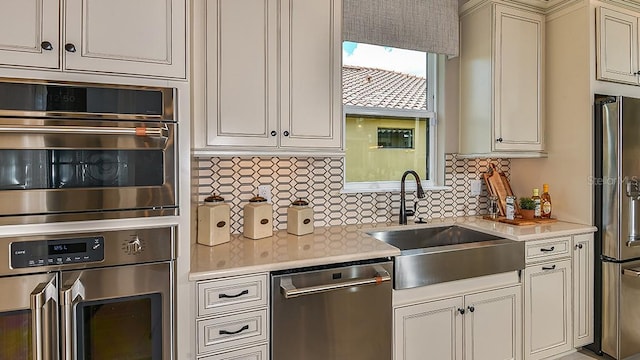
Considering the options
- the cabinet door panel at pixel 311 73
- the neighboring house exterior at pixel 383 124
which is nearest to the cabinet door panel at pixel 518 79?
the neighboring house exterior at pixel 383 124

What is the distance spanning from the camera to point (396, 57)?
2719 mm

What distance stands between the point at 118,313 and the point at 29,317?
0.87 feet

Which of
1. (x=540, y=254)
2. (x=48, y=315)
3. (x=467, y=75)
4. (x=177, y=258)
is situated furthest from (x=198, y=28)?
(x=540, y=254)

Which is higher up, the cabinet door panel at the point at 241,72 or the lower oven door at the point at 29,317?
the cabinet door panel at the point at 241,72

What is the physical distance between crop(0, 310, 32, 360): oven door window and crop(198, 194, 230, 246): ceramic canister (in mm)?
806

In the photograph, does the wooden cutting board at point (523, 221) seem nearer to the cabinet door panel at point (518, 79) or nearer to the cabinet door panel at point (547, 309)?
the cabinet door panel at point (547, 309)

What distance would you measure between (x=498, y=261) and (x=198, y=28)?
80.5 inches

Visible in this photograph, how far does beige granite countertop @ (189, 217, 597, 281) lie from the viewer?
154cm

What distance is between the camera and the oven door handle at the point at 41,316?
117 centimetres

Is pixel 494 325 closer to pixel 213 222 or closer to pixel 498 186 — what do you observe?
pixel 498 186

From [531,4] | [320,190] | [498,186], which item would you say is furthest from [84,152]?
[531,4]

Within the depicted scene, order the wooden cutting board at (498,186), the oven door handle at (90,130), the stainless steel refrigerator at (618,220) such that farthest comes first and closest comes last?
1. the wooden cutting board at (498,186)
2. the stainless steel refrigerator at (618,220)
3. the oven door handle at (90,130)

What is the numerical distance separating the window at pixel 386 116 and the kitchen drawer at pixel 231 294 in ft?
3.71

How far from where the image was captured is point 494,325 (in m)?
2.04
